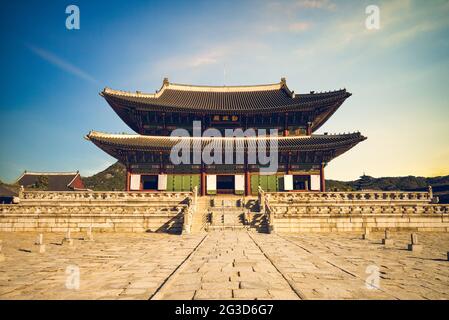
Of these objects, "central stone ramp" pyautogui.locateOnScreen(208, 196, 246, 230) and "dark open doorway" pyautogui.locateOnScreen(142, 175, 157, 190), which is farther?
"dark open doorway" pyautogui.locateOnScreen(142, 175, 157, 190)

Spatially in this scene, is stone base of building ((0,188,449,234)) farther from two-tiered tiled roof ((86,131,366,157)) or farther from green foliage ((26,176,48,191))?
green foliage ((26,176,48,191))

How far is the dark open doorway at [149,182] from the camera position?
75.3 ft

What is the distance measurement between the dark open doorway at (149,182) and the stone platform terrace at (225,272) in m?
13.3

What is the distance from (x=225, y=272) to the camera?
5.64 meters

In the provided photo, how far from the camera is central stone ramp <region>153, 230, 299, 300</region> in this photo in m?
4.26

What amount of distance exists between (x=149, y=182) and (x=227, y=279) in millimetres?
20863

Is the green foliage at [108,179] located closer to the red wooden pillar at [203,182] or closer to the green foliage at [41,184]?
the green foliage at [41,184]

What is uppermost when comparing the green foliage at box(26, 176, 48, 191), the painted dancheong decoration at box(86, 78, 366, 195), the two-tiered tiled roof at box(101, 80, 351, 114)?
the two-tiered tiled roof at box(101, 80, 351, 114)

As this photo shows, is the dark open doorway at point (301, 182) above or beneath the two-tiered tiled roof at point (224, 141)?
beneath

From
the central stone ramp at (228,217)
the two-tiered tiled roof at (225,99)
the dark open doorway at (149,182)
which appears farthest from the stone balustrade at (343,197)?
the dark open doorway at (149,182)

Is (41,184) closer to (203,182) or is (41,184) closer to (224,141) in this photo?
(203,182)

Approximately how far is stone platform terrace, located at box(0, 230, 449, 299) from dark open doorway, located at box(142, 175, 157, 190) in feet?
43.7

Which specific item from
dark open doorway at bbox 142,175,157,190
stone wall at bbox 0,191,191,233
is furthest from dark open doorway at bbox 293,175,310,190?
dark open doorway at bbox 142,175,157,190
